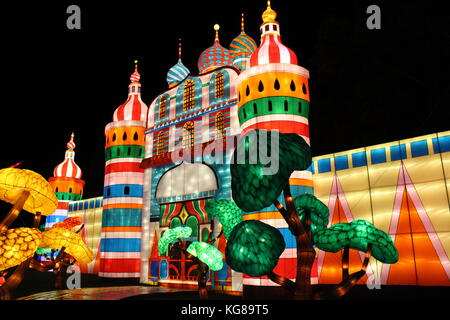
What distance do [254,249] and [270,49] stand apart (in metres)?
10.0

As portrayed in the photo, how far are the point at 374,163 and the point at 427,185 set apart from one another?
2.08m

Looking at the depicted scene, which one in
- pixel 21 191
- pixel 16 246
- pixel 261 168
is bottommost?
pixel 16 246

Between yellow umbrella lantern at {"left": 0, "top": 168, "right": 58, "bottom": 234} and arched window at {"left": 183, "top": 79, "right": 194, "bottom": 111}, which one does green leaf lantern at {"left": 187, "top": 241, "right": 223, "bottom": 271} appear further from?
arched window at {"left": 183, "top": 79, "right": 194, "bottom": 111}

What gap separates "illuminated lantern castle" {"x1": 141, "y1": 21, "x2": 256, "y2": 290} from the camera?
54.7 ft

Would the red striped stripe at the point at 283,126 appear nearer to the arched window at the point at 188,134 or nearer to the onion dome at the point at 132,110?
the arched window at the point at 188,134

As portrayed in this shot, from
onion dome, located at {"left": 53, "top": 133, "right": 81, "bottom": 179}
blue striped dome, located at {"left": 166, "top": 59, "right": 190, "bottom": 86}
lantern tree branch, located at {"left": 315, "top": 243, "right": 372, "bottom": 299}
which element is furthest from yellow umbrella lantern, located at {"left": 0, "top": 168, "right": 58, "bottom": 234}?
onion dome, located at {"left": 53, "top": 133, "right": 81, "bottom": 179}

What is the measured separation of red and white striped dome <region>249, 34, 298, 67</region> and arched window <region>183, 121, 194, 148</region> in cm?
480

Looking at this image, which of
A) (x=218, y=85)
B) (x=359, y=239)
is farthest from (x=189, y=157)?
(x=359, y=239)

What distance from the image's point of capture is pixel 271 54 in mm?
14961

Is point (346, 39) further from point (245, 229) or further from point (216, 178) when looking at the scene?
point (245, 229)

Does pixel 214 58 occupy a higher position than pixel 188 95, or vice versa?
pixel 214 58

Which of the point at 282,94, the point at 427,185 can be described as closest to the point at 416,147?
the point at 427,185

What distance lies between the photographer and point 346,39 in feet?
73.3

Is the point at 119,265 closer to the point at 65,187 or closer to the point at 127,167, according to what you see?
the point at 127,167
